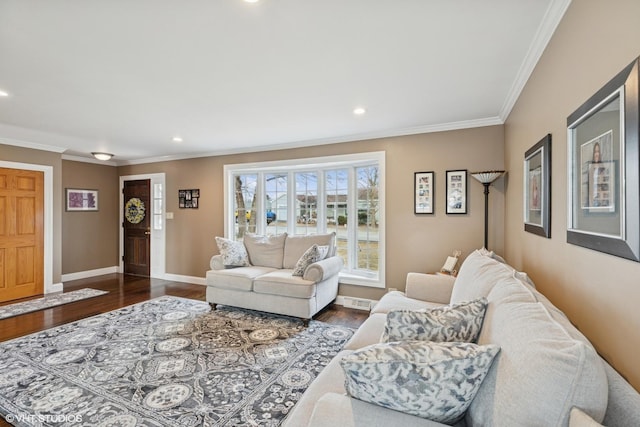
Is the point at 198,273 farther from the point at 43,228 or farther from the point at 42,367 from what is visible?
the point at 42,367

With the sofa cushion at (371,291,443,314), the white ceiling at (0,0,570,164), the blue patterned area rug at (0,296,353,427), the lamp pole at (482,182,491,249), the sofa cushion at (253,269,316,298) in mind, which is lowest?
the blue patterned area rug at (0,296,353,427)

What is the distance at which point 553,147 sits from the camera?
1622mm

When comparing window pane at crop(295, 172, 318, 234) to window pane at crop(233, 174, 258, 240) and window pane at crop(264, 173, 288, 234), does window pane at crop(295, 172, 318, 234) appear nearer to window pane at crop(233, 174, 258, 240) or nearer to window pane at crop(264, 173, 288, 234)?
window pane at crop(264, 173, 288, 234)

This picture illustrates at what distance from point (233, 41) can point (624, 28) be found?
5.97 feet

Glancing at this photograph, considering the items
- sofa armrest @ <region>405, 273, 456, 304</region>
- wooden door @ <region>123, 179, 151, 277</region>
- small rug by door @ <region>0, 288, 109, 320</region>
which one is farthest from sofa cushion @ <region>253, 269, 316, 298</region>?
wooden door @ <region>123, 179, 151, 277</region>

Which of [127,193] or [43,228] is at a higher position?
[127,193]

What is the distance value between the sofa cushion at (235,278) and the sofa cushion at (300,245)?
0.35 meters

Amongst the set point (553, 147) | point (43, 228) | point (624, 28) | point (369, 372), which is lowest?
point (369, 372)

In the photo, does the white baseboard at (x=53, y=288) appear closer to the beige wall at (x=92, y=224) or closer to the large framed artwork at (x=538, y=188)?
the beige wall at (x=92, y=224)

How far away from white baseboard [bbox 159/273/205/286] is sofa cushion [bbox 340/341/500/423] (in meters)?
4.83

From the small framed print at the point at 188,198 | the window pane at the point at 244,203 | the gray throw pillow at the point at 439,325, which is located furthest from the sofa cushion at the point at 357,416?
the small framed print at the point at 188,198

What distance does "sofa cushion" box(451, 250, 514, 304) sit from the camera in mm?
1490

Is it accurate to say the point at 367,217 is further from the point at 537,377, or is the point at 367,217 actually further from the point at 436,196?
the point at 537,377

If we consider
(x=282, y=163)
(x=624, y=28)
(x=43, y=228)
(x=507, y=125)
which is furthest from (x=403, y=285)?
(x=43, y=228)
